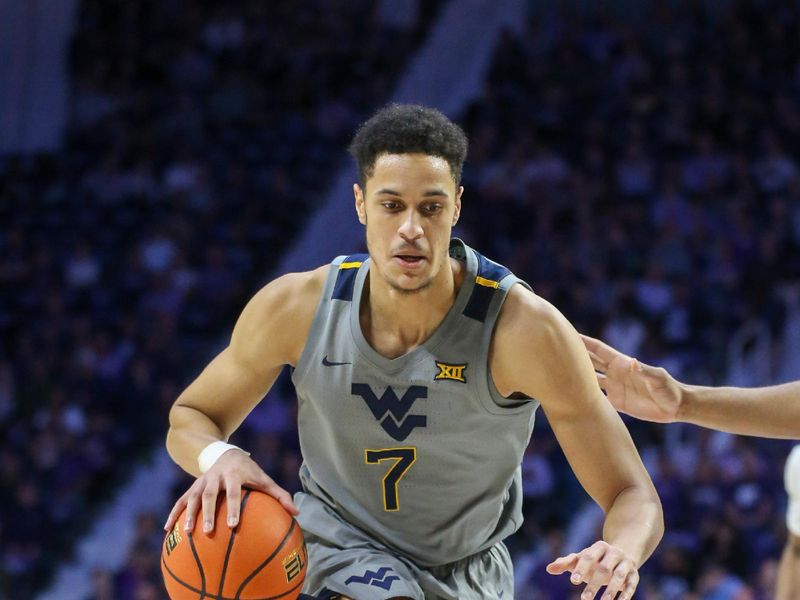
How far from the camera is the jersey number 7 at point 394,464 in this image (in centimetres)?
376

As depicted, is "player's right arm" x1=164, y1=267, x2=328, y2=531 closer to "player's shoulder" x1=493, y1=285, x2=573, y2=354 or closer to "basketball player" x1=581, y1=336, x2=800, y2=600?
"player's shoulder" x1=493, y1=285, x2=573, y2=354

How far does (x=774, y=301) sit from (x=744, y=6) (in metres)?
4.92

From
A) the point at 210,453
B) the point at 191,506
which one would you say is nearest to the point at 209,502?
the point at 191,506

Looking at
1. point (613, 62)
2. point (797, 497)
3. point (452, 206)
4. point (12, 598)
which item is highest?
point (613, 62)

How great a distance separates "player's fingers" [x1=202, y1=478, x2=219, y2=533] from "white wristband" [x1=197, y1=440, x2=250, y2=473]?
0.28 meters

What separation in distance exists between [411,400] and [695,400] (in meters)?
1.15

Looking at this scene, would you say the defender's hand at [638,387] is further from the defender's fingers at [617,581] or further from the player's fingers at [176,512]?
the player's fingers at [176,512]

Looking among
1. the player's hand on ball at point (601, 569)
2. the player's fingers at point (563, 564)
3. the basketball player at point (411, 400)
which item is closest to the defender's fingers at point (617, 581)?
the player's hand on ball at point (601, 569)

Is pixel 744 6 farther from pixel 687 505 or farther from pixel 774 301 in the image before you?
pixel 687 505

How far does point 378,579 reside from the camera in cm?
363

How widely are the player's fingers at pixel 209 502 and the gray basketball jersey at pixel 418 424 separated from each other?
1.65 feet

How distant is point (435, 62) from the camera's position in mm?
14453

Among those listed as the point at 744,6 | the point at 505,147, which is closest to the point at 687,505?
the point at 505,147

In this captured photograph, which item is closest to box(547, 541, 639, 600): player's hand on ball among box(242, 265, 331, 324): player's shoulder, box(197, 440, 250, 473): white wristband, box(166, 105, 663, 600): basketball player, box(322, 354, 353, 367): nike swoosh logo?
box(166, 105, 663, 600): basketball player
